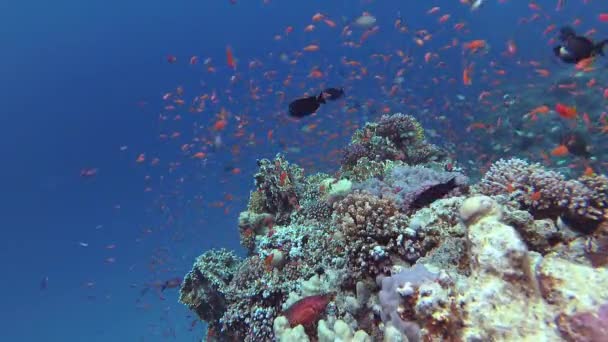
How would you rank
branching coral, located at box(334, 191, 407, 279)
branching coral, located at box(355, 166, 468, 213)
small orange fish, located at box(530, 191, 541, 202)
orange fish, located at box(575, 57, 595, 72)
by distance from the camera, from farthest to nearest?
orange fish, located at box(575, 57, 595, 72) < branching coral, located at box(355, 166, 468, 213) < small orange fish, located at box(530, 191, 541, 202) < branching coral, located at box(334, 191, 407, 279)

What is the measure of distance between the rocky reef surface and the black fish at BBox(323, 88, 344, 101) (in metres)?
1.39

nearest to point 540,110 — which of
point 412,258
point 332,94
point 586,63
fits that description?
point 586,63

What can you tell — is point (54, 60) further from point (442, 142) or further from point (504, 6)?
point (504, 6)

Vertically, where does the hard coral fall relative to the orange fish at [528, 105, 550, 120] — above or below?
above

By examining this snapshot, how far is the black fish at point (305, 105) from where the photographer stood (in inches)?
266

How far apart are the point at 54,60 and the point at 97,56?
262 inches

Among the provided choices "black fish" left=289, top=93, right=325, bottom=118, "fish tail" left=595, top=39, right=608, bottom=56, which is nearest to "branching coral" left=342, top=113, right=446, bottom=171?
"black fish" left=289, top=93, right=325, bottom=118

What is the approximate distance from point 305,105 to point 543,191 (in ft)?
11.9

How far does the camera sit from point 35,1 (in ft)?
228

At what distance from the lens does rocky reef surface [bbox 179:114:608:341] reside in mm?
2701

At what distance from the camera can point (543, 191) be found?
4961mm

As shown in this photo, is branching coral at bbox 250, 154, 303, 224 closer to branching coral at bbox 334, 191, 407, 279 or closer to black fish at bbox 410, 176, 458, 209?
black fish at bbox 410, 176, 458, 209

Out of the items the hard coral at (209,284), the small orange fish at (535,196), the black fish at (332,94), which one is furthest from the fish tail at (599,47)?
the hard coral at (209,284)

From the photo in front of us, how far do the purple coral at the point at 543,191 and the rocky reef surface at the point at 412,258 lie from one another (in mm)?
15
